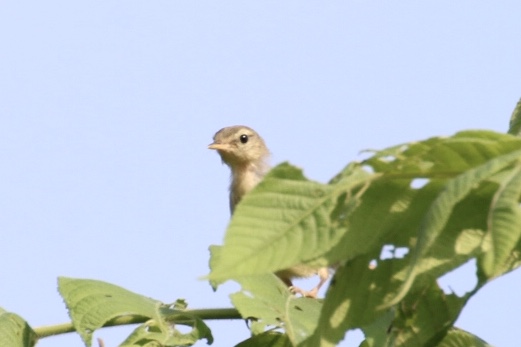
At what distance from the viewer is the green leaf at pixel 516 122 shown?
3161 mm

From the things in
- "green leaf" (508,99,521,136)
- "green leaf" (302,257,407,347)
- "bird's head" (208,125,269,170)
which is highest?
"green leaf" (508,99,521,136)

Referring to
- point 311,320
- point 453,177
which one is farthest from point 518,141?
point 311,320

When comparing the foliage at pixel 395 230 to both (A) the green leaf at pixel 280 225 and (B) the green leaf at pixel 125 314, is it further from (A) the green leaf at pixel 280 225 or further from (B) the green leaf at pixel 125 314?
(B) the green leaf at pixel 125 314

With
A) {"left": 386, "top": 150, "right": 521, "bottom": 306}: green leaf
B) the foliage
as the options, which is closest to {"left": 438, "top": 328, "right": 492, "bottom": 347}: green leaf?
the foliage

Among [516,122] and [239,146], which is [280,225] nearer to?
[516,122]

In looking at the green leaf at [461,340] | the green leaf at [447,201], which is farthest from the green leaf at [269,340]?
the green leaf at [447,201]

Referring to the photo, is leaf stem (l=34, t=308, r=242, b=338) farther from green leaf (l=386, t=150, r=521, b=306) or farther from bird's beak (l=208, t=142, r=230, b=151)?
bird's beak (l=208, t=142, r=230, b=151)

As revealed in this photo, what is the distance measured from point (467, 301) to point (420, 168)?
0.44 meters

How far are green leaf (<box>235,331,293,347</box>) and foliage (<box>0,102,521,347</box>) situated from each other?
779mm

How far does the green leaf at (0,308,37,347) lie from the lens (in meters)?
3.56

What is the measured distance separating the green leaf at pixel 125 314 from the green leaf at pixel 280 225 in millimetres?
1493

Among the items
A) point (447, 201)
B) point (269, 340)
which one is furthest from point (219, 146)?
point (447, 201)

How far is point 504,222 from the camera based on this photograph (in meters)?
1.89

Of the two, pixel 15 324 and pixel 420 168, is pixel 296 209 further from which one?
pixel 15 324
